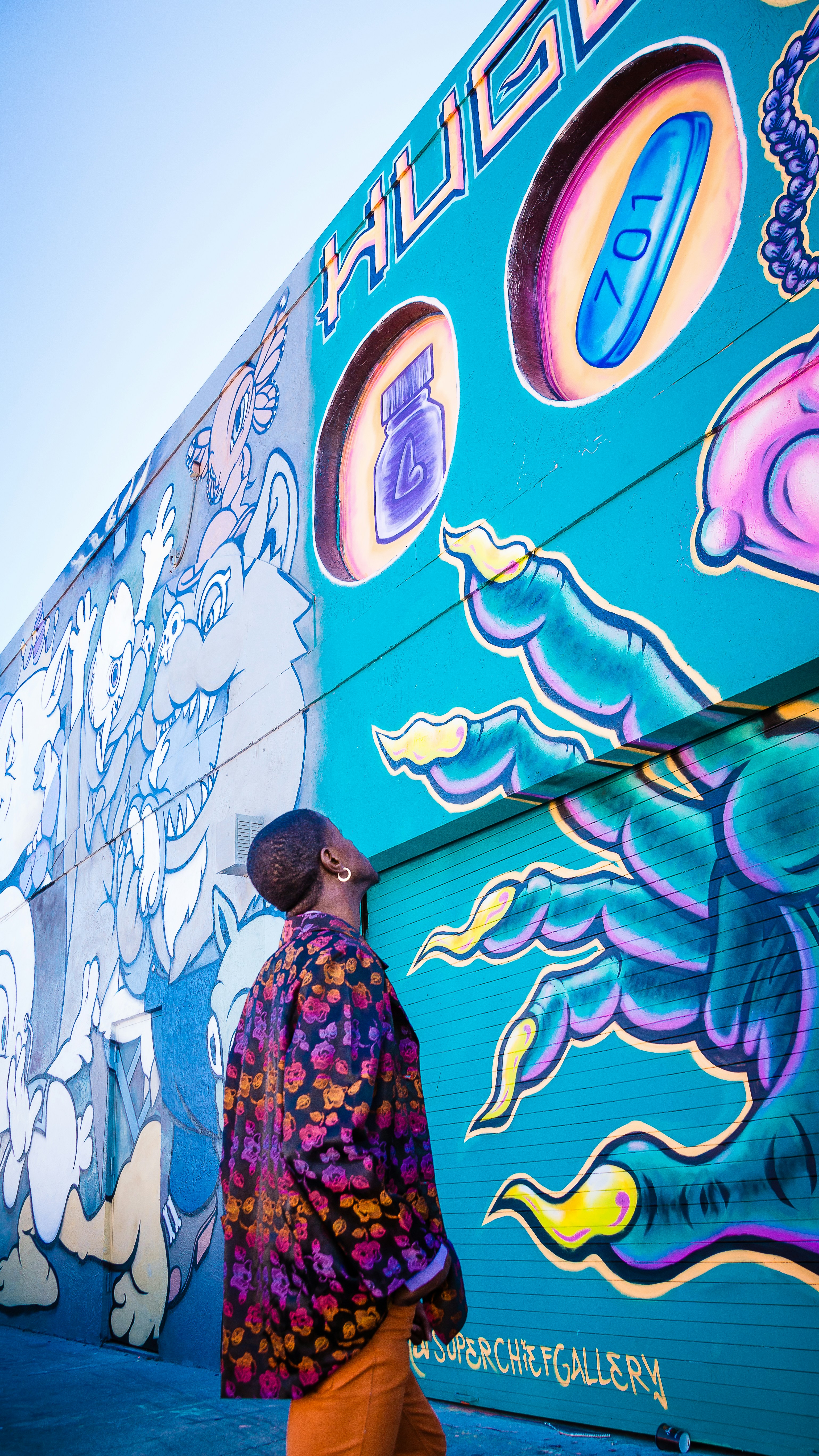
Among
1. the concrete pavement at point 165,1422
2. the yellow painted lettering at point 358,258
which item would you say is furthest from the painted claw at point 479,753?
the yellow painted lettering at point 358,258

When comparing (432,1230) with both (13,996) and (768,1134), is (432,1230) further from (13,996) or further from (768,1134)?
(13,996)

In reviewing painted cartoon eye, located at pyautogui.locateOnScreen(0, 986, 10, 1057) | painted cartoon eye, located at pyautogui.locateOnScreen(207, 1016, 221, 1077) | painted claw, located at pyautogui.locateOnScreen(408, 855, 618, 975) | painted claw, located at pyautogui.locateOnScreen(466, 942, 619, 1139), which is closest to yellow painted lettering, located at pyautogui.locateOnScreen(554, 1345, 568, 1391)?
painted claw, located at pyautogui.locateOnScreen(466, 942, 619, 1139)

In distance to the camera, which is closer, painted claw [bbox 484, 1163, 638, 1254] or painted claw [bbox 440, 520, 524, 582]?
painted claw [bbox 484, 1163, 638, 1254]

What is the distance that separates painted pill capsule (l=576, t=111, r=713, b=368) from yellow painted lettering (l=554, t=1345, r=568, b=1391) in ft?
12.2

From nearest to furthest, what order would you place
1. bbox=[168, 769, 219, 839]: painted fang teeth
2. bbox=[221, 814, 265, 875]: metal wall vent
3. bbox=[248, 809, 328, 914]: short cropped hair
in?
bbox=[248, 809, 328, 914]: short cropped hair < bbox=[221, 814, 265, 875]: metal wall vent < bbox=[168, 769, 219, 839]: painted fang teeth

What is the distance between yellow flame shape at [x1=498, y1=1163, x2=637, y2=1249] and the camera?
359 cm

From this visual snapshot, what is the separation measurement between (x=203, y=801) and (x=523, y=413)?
3843mm

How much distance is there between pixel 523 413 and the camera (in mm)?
4609

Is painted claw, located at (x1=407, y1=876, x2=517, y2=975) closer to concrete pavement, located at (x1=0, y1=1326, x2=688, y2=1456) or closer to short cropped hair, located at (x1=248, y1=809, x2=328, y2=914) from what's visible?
concrete pavement, located at (x1=0, y1=1326, x2=688, y2=1456)

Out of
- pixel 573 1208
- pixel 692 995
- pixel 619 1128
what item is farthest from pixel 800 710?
pixel 573 1208

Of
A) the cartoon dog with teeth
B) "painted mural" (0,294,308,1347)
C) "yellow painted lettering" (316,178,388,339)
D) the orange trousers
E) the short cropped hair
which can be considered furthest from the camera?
"painted mural" (0,294,308,1347)

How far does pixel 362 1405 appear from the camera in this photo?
1.79 m

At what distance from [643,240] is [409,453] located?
173cm

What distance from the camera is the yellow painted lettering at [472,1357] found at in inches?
164
